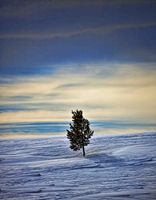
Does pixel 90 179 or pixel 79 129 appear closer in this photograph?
pixel 90 179

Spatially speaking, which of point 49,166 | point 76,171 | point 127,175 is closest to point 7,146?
point 49,166

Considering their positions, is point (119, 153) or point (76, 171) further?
point (119, 153)

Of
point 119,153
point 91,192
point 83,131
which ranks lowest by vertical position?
point 91,192

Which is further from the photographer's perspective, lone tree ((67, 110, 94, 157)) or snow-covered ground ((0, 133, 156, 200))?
lone tree ((67, 110, 94, 157))

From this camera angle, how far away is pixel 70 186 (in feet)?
62.0

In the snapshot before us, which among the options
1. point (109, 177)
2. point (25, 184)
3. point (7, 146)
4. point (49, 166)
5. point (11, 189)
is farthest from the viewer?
point (7, 146)

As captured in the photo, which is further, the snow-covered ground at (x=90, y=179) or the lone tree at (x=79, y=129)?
the lone tree at (x=79, y=129)

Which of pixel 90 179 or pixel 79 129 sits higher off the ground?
pixel 79 129

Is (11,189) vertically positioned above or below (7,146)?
below

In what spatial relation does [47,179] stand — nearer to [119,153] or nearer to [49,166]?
[49,166]

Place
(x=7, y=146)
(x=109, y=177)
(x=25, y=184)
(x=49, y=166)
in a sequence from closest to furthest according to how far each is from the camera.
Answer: (x=25, y=184) → (x=109, y=177) → (x=49, y=166) → (x=7, y=146)

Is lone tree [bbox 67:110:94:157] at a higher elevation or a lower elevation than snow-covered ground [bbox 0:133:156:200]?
higher

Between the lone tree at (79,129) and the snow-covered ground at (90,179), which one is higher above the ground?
the lone tree at (79,129)

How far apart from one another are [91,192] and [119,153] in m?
14.2
